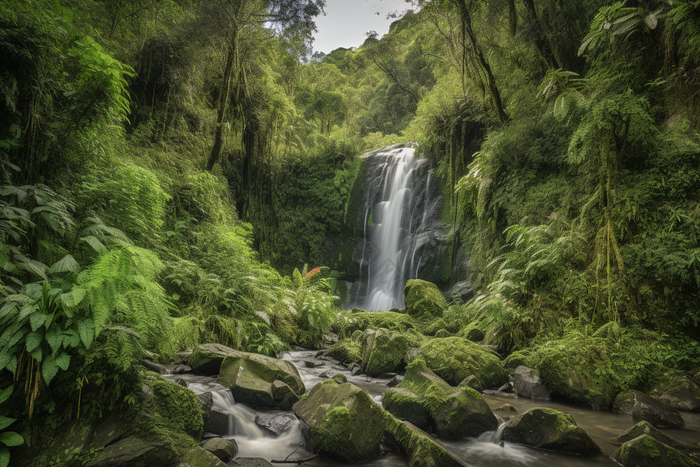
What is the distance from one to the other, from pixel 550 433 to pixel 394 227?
10803 mm

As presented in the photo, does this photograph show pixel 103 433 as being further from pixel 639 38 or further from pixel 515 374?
pixel 639 38

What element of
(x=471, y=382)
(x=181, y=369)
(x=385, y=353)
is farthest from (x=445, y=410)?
Answer: (x=181, y=369)

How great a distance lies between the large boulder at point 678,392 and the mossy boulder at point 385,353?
334 cm

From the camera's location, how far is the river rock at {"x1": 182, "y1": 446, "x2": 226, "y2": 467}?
8.29ft

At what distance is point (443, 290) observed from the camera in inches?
457

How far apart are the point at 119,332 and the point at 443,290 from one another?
1048cm

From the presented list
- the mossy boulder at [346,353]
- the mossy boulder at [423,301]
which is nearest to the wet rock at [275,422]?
the mossy boulder at [346,353]

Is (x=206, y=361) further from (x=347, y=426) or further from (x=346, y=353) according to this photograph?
(x=346, y=353)

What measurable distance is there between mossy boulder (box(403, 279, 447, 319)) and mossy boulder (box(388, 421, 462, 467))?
255 inches

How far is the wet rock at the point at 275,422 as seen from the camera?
358cm

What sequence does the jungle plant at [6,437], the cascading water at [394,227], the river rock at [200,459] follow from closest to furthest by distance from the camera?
1. the jungle plant at [6,437]
2. the river rock at [200,459]
3. the cascading water at [394,227]

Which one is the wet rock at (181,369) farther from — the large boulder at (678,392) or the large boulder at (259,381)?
the large boulder at (678,392)

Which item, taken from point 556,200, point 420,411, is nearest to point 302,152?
point 556,200

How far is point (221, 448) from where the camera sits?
291 centimetres
